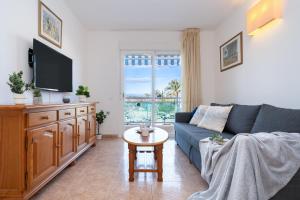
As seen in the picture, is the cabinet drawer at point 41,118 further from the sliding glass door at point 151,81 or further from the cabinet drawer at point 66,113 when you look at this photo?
the sliding glass door at point 151,81

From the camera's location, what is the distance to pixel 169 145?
391 cm

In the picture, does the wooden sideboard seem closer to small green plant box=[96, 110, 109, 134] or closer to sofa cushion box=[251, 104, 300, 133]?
small green plant box=[96, 110, 109, 134]

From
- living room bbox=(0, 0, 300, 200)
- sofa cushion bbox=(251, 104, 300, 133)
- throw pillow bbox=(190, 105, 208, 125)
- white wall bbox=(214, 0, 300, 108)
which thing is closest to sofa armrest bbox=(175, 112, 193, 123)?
living room bbox=(0, 0, 300, 200)

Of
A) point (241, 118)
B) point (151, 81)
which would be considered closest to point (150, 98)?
point (151, 81)

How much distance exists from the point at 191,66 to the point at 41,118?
3.54m

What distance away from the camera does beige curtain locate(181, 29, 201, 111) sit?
180 inches

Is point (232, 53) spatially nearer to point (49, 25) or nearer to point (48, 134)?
point (49, 25)

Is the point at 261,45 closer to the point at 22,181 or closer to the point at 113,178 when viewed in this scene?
the point at 113,178

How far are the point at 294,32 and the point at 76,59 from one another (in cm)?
370

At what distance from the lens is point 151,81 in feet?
16.0

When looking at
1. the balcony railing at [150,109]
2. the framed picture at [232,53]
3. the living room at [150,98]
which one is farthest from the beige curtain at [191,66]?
the framed picture at [232,53]

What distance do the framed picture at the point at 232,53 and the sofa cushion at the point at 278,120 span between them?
1482 mm

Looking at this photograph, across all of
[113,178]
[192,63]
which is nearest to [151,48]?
[192,63]

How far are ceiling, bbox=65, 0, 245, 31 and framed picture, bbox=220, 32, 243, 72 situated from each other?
→ 586 millimetres
